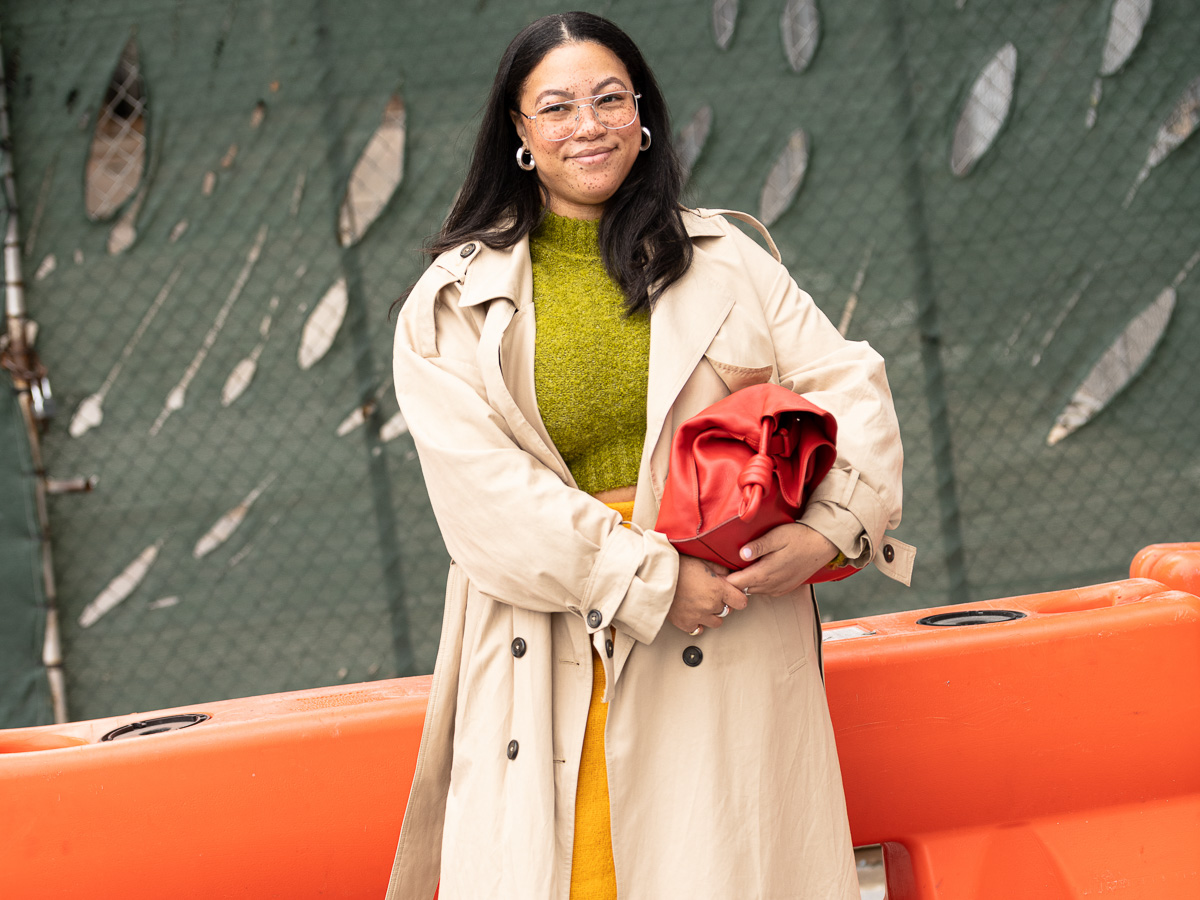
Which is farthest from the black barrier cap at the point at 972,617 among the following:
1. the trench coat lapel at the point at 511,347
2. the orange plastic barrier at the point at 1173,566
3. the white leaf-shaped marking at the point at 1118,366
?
the white leaf-shaped marking at the point at 1118,366

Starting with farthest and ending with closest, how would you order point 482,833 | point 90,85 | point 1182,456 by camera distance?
point 1182,456, point 90,85, point 482,833

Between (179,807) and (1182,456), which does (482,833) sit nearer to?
(179,807)

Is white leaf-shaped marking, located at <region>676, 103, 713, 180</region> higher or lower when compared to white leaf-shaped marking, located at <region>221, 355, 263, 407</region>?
higher

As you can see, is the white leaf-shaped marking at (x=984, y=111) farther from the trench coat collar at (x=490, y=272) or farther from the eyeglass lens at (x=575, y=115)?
the trench coat collar at (x=490, y=272)

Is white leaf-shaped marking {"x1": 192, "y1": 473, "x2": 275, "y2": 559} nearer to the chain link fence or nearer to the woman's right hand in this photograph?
the chain link fence

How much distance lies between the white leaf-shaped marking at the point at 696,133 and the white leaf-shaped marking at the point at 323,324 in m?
1.54

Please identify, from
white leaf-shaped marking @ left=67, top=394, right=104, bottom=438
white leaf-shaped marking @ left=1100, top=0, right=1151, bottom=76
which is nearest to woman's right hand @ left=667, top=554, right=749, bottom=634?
white leaf-shaped marking @ left=67, top=394, right=104, bottom=438

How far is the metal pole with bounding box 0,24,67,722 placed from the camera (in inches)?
167

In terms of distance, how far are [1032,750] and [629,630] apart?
1.24 metres

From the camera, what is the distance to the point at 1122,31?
14.5 ft

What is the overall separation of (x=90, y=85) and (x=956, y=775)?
4121mm

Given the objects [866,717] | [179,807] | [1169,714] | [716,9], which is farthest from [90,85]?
[1169,714]

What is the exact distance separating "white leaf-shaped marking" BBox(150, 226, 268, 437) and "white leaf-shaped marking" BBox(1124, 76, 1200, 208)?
3.70 metres

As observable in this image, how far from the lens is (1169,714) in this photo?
236 cm
